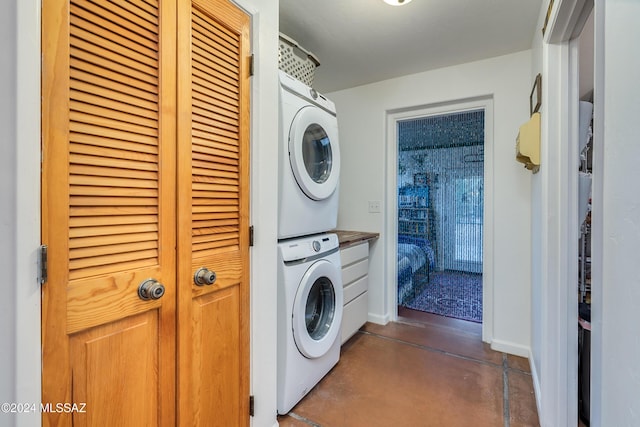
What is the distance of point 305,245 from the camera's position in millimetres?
1664

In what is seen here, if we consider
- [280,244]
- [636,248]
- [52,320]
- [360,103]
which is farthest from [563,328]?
[360,103]

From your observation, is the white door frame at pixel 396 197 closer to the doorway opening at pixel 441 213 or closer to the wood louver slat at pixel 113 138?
the doorway opening at pixel 441 213

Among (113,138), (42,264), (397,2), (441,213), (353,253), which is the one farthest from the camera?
(441,213)

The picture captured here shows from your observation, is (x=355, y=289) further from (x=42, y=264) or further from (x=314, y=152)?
(x=42, y=264)

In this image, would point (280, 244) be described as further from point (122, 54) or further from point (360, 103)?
point (360, 103)

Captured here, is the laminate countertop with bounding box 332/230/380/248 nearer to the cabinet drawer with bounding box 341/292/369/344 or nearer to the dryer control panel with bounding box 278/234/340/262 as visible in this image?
the dryer control panel with bounding box 278/234/340/262

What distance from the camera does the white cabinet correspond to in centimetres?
222

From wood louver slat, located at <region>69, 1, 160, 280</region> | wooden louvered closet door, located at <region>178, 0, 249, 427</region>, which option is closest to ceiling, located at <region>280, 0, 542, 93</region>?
wooden louvered closet door, located at <region>178, 0, 249, 427</region>

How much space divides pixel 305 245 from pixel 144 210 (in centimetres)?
92

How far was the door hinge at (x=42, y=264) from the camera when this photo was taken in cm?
66

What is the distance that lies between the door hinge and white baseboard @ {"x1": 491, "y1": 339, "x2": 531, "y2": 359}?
2.73 meters

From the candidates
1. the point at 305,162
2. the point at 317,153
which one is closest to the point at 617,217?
the point at 305,162

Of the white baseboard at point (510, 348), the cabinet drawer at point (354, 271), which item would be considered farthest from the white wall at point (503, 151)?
the cabinet drawer at point (354, 271)

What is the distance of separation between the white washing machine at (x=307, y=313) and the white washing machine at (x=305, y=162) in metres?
0.13
